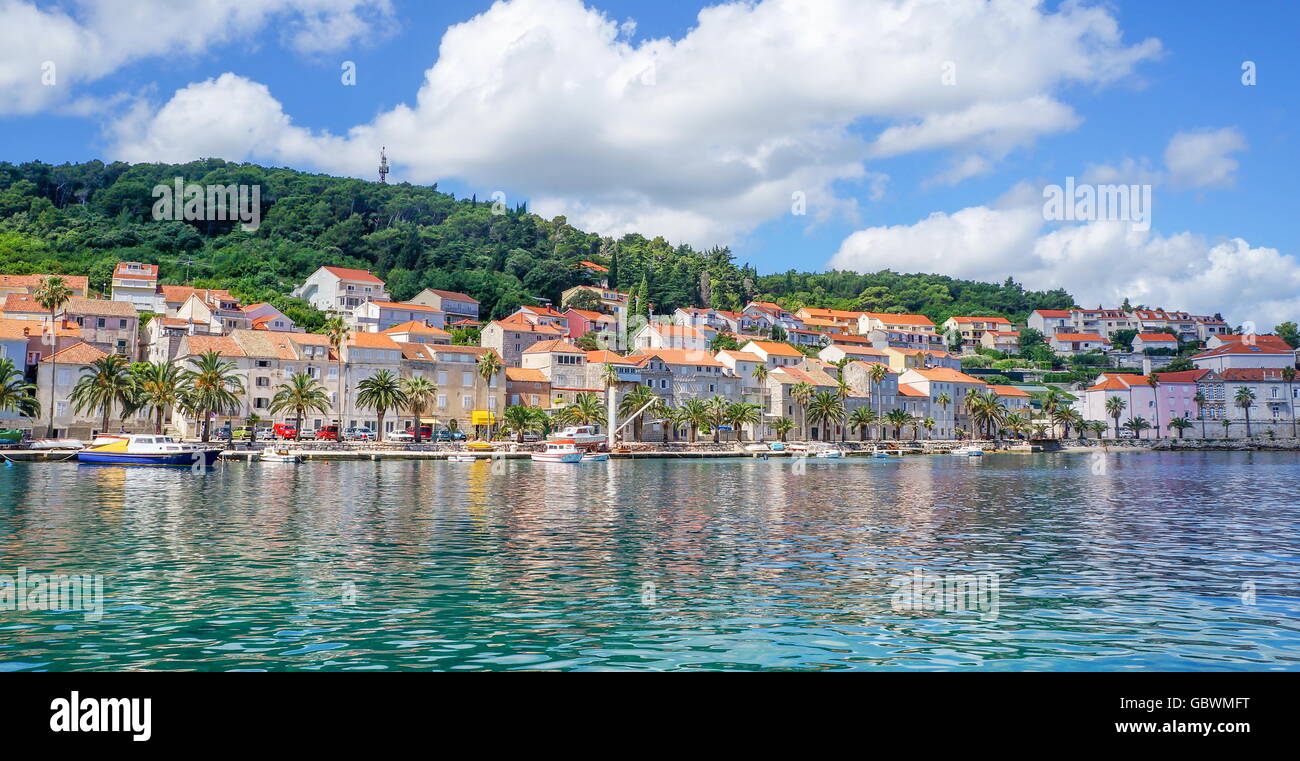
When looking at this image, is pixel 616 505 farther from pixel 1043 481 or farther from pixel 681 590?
pixel 1043 481

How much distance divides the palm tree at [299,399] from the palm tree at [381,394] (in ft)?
11.7

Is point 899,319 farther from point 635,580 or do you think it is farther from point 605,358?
point 635,580

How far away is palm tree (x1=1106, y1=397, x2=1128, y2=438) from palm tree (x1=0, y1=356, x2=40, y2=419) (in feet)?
497

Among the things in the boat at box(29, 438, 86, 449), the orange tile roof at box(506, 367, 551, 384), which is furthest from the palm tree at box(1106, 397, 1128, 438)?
the boat at box(29, 438, 86, 449)

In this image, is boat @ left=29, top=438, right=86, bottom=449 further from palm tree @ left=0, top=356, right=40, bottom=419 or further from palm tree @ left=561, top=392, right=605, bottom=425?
palm tree @ left=561, top=392, right=605, bottom=425

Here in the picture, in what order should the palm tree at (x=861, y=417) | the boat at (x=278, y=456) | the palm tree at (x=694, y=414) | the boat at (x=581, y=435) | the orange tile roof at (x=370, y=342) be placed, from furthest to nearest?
the palm tree at (x=861, y=417), the palm tree at (x=694, y=414), the orange tile roof at (x=370, y=342), the boat at (x=581, y=435), the boat at (x=278, y=456)

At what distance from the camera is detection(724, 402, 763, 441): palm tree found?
111750 millimetres

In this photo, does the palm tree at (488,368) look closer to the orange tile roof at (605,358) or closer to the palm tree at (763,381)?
the orange tile roof at (605,358)

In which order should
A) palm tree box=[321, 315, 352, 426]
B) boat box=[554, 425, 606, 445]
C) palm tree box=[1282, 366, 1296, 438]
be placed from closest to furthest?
1. palm tree box=[321, 315, 352, 426]
2. boat box=[554, 425, 606, 445]
3. palm tree box=[1282, 366, 1296, 438]

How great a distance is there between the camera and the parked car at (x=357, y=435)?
89750 millimetres

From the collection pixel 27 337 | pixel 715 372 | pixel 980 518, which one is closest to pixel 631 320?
pixel 715 372

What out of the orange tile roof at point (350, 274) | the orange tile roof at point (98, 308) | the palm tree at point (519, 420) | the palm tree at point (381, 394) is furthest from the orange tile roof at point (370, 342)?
the orange tile roof at point (350, 274)
